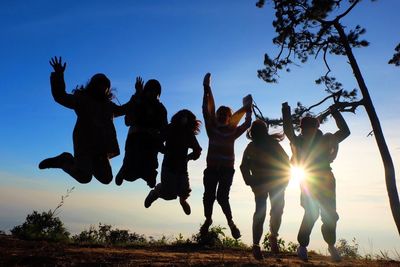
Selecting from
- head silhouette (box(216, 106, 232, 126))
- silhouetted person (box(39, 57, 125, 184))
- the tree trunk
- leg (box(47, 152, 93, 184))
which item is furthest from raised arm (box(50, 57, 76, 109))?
the tree trunk

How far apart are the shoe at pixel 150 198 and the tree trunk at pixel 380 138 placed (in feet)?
22.2

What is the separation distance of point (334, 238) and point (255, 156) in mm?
1663

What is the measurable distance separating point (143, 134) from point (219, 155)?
4.25ft

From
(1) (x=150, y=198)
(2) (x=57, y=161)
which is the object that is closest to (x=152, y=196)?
(1) (x=150, y=198)

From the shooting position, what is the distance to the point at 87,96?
6043 millimetres

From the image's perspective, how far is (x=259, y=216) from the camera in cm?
587

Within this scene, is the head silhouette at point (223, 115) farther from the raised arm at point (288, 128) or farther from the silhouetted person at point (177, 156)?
the raised arm at point (288, 128)

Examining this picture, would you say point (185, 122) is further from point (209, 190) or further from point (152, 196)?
point (152, 196)

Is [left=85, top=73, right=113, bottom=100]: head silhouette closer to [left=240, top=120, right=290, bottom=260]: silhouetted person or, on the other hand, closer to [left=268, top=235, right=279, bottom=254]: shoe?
[left=240, top=120, right=290, bottom=260]: silhouetted person

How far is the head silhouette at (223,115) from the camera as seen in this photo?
22.3ft

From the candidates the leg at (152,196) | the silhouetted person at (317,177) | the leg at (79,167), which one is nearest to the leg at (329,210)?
the silhouetted person at (317,177)

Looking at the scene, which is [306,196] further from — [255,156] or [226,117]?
[226,117]

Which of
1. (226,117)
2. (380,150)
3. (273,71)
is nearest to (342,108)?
(380,150)

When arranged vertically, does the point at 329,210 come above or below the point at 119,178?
below
